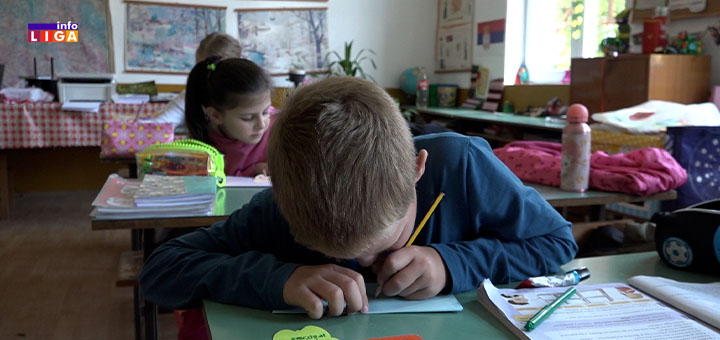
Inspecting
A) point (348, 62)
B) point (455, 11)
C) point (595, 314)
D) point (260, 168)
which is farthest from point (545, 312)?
point (455, 11)

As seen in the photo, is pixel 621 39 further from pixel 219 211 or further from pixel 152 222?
pixel 152 222

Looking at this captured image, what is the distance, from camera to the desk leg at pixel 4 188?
13.8 feet

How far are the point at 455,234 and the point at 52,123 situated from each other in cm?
392

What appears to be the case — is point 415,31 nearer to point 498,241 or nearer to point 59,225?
point 59,225

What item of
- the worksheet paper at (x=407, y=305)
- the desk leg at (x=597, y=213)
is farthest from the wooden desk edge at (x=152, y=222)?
the desk leg at (x=597, y=213)

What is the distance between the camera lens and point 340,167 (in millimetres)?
713

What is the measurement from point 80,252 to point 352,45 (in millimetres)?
3275

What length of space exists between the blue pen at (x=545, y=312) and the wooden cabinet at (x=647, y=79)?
267 centimetres

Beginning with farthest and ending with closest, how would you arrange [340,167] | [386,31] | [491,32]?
[386,31] → [491,32] → [340,167]

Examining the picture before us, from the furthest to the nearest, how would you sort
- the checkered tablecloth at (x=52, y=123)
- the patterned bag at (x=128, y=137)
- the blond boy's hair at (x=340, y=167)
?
the checkered tablecloth at (x=52, y=123) < the patterned bag at (x=128, y=137) < the blond boy's hair at (x=340, y=167)

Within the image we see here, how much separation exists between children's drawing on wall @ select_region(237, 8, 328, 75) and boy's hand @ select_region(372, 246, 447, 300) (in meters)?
4.94

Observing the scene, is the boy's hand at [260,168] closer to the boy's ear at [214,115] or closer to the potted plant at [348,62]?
the boy's ear at [214,115]

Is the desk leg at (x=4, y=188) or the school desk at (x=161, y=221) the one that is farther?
the desk leg at (x=4, y=188)

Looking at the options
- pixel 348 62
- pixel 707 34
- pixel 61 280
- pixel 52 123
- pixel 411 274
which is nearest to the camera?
pixel 411 274
